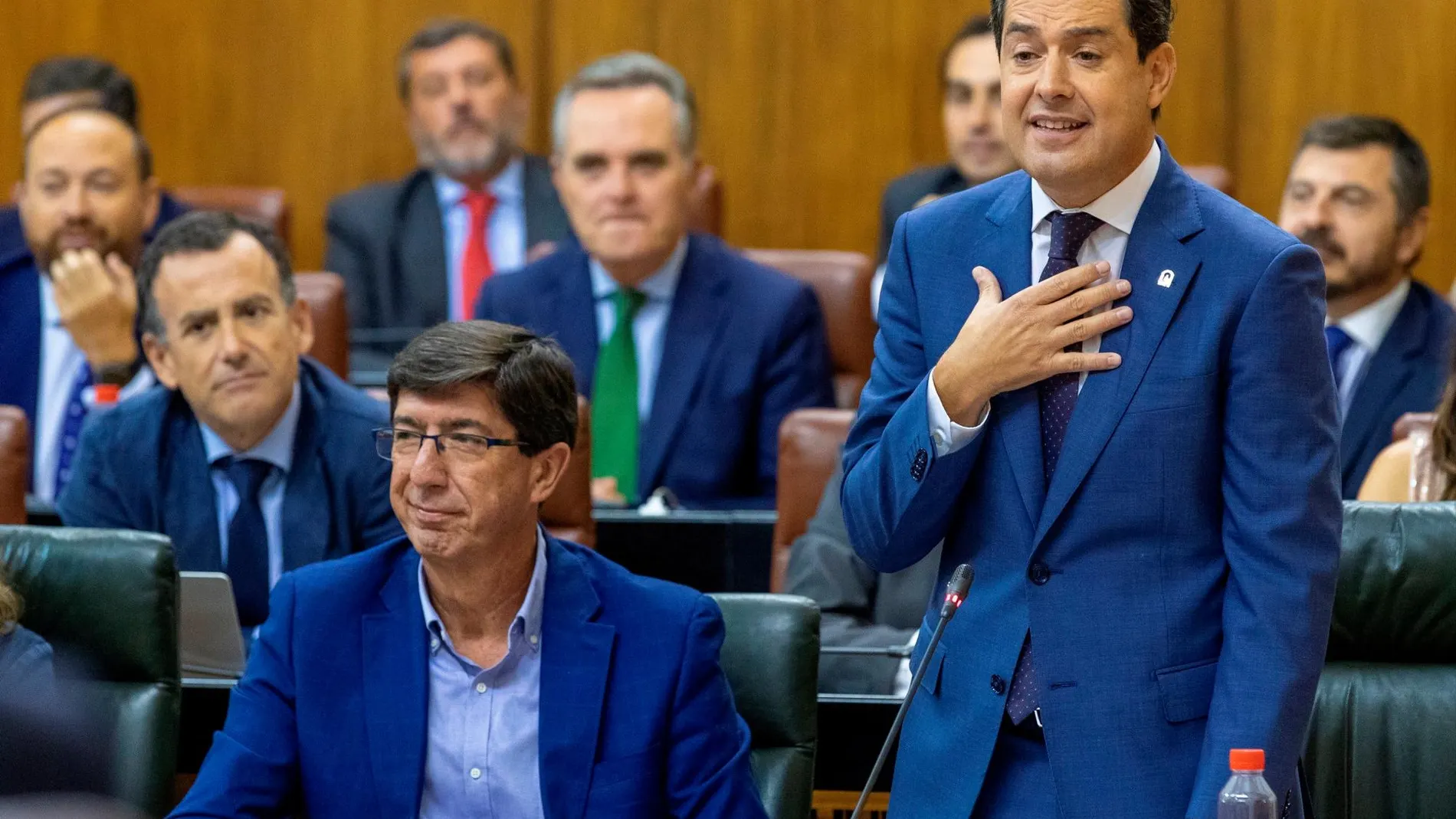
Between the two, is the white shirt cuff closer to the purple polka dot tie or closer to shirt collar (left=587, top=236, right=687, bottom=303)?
the purple polka dot tie

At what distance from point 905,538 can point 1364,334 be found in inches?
100

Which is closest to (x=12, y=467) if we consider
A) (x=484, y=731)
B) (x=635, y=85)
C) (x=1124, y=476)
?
(x=484, y=731)

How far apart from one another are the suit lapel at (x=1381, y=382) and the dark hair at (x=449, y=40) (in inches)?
94.1

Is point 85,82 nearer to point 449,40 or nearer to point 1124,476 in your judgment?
point 449,40

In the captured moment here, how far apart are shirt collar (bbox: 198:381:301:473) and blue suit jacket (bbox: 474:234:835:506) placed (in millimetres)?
903

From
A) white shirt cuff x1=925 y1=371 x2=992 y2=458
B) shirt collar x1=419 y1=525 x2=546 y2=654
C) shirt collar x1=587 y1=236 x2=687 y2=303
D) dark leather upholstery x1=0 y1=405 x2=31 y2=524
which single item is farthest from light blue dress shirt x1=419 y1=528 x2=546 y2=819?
shirt collar x1=587 y1=236 x2=687 y2=303

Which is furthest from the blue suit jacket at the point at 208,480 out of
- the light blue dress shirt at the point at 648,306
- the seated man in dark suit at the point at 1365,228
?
the seated man in dark suit at the point at 1365,228

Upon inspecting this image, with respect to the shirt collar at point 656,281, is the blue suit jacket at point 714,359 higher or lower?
lower

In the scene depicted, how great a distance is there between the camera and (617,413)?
411 centimetres

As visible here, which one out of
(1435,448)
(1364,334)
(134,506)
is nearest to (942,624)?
(1435,448)

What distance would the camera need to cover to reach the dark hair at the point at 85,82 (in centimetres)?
505

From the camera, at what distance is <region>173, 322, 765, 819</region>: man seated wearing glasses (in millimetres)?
2123

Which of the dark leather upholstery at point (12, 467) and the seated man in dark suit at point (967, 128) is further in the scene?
the seated man in dark suit at point (967, 128)

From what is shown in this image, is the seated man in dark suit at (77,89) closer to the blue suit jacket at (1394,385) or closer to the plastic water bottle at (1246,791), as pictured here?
the blue suit jacket at (1394,385)
